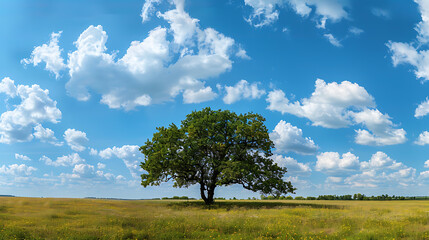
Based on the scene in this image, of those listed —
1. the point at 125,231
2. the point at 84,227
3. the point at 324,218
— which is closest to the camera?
the point at 125,231

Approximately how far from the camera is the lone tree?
40.1 metres

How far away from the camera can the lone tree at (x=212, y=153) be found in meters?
40.1

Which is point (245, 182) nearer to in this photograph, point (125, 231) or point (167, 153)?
point (167, 153)

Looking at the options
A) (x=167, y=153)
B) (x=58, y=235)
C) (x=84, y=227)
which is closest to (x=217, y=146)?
(x=167, y=153)

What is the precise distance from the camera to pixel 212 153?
142ft

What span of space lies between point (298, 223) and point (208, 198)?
73.7 feet

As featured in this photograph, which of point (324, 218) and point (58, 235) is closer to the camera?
point (58, 235)

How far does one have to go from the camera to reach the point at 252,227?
20.2 meters

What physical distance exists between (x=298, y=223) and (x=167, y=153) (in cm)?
2175

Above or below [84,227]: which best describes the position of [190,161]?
above

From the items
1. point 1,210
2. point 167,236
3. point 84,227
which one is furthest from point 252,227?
point 1,210

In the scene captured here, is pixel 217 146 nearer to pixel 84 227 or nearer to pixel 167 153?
pixel 167 153

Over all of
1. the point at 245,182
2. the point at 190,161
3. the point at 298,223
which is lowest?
the point at 298,223

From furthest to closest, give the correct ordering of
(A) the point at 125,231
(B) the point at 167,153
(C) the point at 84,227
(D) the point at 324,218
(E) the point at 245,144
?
(E) the point at 245,144
(B) the point at 167,153
(D) the point at 324,218
(C) the point at 84,227
(A) the point at 125,231
